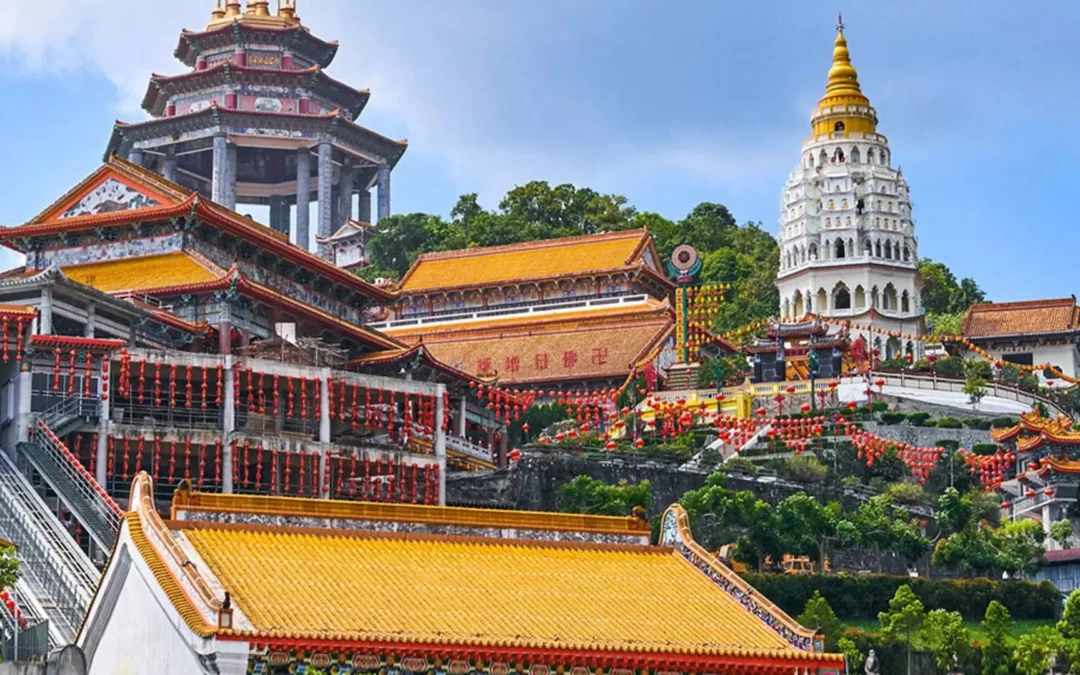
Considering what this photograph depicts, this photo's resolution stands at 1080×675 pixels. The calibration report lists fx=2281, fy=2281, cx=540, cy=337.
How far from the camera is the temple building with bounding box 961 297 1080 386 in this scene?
104000mm

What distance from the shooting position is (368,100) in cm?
12025

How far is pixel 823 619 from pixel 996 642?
159 inches

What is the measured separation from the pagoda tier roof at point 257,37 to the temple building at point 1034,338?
122 feet

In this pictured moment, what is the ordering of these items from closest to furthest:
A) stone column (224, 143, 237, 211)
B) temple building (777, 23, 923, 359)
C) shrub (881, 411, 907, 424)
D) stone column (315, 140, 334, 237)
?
shrub (881, 411, 907, 424), temple building (777, 23, 923, 359), stone column (224, 143, 237, 211), stone column (315, 140, 334, 237)

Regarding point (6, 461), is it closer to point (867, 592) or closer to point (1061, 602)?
point (867, 592)

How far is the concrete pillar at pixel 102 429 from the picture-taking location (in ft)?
182

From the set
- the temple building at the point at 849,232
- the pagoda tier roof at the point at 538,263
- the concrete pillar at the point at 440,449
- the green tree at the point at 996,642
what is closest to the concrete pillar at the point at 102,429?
the concrete pillar at the point at 440,449

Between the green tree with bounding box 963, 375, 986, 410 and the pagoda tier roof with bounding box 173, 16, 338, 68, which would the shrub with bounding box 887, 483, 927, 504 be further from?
the pagoda tier roof with bounding box 173, 16, 338, 68

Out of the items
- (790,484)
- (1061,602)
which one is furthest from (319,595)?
(790,484)

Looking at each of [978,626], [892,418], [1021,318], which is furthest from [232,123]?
[978,626]

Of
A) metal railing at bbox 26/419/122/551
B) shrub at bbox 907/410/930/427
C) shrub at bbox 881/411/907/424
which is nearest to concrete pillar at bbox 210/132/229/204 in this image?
shrub at bbox 881/411/907/424

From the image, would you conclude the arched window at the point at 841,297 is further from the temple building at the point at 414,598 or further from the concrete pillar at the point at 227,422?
the temple building at the point at 414,598

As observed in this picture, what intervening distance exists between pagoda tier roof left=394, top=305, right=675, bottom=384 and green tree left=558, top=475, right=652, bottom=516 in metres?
23.3

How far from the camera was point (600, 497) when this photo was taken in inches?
2518
